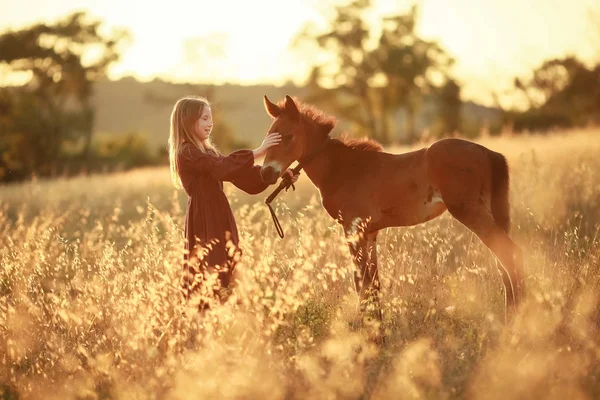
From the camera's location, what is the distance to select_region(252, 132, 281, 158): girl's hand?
5051mm

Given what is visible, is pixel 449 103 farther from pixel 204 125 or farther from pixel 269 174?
pixel 269 174

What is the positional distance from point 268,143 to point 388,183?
1.05m

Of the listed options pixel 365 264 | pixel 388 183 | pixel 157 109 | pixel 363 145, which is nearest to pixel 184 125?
pixel 363 145

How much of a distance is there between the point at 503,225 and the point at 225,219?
230cm

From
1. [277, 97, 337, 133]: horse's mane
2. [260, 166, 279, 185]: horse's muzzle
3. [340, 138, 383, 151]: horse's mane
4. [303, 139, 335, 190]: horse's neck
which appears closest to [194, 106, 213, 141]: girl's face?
[260, 166, 279, 185]: horse's muzzle

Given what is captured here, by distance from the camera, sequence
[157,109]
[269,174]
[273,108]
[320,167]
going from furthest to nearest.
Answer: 1. [157,109]
2. [320,167]
3. [273,108]
4. [269,174]

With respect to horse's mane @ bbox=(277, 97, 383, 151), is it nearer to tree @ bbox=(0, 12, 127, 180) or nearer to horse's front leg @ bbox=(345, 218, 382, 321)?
horse's front leg @ bbox=(345, 218, 382, 321)

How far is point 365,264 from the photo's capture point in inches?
205

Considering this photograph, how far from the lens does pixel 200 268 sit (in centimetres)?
530

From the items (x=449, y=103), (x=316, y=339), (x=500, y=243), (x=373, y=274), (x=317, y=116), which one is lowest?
(x=449, y=103)

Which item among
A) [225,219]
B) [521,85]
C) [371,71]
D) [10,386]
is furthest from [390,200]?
[521,85]

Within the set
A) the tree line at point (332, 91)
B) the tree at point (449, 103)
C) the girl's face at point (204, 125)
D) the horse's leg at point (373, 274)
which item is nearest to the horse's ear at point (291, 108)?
the girl's face at point (204, 125)

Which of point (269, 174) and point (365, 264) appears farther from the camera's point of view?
point (365, 264)

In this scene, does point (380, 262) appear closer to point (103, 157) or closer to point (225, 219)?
point (225, 219)
